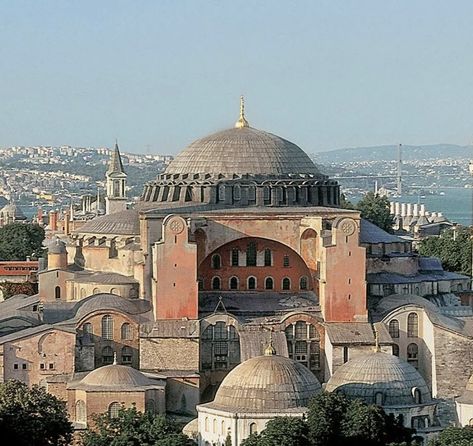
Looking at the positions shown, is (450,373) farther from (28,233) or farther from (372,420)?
(28,233)

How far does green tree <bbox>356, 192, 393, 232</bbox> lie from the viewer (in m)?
86.6

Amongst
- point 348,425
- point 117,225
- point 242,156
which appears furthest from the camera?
point 117,225

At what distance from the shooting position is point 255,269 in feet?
168

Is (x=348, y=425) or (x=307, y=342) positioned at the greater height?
(x=307, y=342)

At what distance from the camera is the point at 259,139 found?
54062 mm

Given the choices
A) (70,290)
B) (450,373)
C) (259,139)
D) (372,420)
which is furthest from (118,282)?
(372,420)

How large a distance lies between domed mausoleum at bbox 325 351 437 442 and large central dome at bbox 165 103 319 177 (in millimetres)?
10965

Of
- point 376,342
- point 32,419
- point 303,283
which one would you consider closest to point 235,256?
point 303,283

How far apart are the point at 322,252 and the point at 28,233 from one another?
37.4 meters

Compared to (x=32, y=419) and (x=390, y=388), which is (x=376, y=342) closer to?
(x=390, y=388)

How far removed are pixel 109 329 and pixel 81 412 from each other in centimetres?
462

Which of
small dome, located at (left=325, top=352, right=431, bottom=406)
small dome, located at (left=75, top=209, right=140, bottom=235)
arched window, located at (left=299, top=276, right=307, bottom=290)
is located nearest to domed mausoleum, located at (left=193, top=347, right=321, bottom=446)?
small dome, located at (left=325, top=352, right=431, bottom=406)

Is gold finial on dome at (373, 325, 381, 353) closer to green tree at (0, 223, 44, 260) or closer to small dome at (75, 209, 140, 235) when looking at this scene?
small dome at (75, 209, 140, 235)

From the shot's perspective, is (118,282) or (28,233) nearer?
(118,282)
